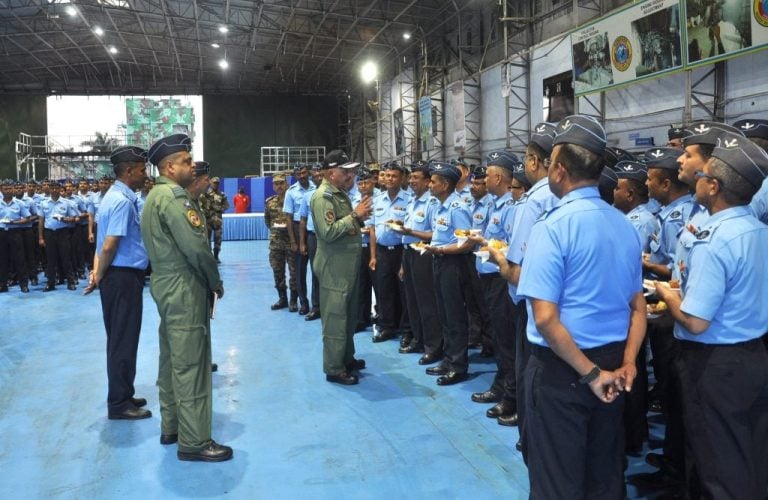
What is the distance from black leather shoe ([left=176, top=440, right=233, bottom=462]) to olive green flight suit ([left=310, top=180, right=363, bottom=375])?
139cm

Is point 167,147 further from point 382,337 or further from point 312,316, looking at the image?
point 312,316

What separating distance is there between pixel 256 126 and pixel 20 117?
968cm

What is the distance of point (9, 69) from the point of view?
2306cm

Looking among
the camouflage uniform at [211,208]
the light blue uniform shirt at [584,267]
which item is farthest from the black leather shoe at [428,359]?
the camouflage uniform at [211,208]

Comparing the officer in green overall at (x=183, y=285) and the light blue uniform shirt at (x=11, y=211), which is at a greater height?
the light blue uniform shirt at (x=11, y=211)

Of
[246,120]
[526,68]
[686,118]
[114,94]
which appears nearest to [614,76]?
[686,118]

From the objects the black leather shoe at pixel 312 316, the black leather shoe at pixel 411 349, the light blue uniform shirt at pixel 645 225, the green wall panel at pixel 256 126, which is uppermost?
the green wall panel at pixel 256 126

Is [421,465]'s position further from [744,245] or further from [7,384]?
[7,384]

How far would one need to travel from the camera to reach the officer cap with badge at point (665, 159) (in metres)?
3.30

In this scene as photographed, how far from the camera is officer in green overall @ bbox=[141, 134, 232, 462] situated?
10.5 feet

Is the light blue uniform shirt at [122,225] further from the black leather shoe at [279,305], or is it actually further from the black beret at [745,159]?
the black leather shoe at [279,305]

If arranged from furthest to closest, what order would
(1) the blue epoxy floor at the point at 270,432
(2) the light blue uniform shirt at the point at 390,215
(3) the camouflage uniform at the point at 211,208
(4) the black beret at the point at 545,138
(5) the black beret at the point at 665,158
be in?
1. (3) the camouflage uniform at the point at 211,208
2. (2) the light blue uniform shirt at the point at 390,215
3. (5) the black beret at the point at 665,158
4. (1) the blue epoxy floor at the point at 270,432
5. (4) the black beret at the point at 545,138

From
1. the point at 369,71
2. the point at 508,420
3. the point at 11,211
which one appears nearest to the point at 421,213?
the point at 508,420

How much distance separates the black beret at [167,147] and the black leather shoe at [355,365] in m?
2.24
